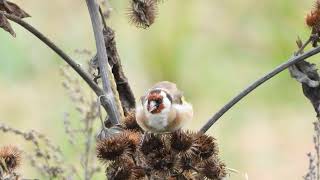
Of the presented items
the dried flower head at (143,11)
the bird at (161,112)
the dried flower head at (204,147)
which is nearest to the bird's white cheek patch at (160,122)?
the bird at (161,112)

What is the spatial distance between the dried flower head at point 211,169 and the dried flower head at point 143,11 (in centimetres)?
52

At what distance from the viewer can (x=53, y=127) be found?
4.68 metres

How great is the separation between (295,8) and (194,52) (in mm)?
615

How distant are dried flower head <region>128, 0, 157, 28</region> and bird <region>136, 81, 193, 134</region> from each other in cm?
28

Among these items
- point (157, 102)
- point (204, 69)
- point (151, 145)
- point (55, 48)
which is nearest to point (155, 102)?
point (157, 102)

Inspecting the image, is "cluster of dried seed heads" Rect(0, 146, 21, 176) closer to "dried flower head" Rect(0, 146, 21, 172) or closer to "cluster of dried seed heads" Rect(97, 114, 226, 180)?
"dried flower head" Rect(0, 146, 21, 172)

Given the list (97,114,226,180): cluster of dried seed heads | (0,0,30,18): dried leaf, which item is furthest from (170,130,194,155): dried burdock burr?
(0,0,30,18): dried leaf

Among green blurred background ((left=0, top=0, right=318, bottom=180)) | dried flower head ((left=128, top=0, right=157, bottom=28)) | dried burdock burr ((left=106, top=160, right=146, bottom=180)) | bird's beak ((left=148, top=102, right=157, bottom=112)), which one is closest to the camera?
dried burdock burr ((left=106, top=160, right=146, bottom=180))

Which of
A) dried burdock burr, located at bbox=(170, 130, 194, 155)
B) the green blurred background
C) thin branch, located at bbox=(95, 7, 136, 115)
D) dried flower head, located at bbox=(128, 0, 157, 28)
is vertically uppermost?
the green blurred background

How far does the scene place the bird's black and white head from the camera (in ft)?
7.90

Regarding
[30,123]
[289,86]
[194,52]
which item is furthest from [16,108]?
[289,86]

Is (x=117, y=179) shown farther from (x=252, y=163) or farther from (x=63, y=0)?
(x=63, y=0)

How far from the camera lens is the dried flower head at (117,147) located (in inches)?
92.0

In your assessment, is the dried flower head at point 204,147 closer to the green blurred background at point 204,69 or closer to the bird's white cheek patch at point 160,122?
the bird's white cheek patch at point 160,122
